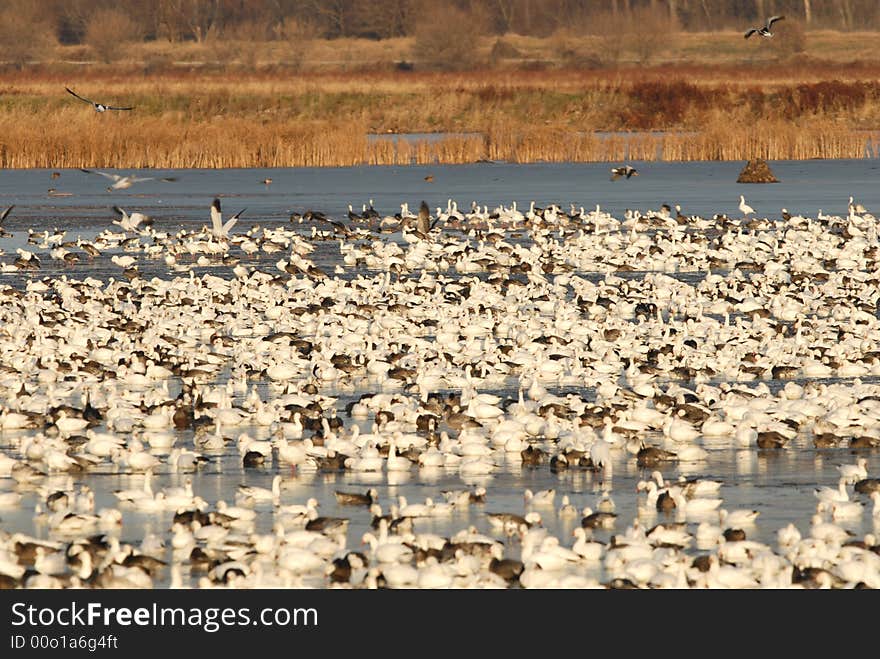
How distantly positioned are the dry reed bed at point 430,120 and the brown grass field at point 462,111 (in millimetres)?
69

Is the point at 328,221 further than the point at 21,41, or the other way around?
the point at 21,41

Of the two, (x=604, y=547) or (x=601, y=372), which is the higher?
(x=601, y=372)

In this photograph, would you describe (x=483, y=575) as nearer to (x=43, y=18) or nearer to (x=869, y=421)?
(x=869, y=421)

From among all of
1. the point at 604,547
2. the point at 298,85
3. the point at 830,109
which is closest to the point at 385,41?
the point at 298,85

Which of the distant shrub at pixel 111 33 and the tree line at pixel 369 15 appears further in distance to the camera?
the tree line at pixel 369 15

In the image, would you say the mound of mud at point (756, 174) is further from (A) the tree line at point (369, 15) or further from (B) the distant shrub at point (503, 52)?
(A) the tree line at point (369, 15)

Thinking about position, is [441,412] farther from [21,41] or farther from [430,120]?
[21,41]

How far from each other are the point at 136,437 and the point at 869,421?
587cm

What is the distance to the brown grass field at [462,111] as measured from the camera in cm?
5053

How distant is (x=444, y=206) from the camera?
3875 cm

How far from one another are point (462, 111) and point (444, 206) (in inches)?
1028

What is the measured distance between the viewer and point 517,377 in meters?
17.6

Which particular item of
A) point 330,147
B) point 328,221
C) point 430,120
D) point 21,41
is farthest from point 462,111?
point 21,41

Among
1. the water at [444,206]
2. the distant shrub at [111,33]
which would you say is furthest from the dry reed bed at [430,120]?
the distant shrub at [111,33]
